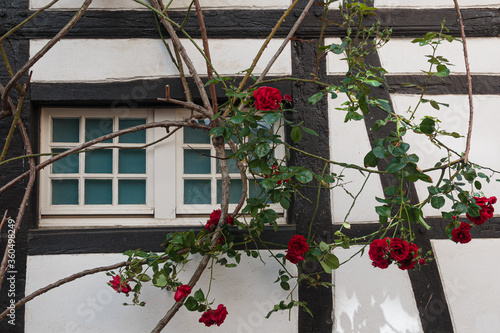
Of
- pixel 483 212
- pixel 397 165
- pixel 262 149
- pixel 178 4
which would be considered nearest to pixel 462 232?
pixel 483 212

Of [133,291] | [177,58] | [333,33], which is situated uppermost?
[333,33]

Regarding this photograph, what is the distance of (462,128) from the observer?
234 cm

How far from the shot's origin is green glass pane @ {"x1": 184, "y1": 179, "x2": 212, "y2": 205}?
2.40 metres

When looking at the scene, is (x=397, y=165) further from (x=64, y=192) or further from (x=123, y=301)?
(x=64, y=192)

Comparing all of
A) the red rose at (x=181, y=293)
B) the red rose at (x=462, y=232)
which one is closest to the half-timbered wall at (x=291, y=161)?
the red rose at (x=181, y=293)

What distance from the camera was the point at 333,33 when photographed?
2.35 meters

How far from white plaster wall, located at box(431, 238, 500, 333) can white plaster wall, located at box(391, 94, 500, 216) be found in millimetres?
322

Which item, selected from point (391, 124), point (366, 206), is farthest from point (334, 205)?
point (391, 124)

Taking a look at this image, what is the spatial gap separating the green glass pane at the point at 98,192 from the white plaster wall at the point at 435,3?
1766mm

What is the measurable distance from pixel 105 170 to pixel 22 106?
52 centimetres

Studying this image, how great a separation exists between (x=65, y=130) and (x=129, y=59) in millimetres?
528

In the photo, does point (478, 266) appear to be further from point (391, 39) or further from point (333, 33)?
point (333, 33)

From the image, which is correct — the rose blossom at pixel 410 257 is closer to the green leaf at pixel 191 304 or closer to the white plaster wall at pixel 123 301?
the white plaster wall at pixel 123 301

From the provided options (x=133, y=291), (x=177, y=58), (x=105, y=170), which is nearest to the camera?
(x=133, y=291)
